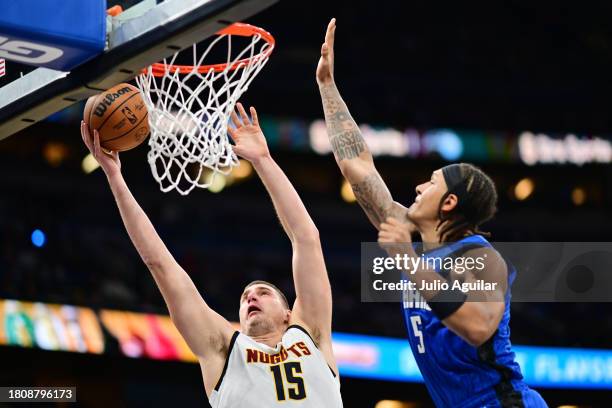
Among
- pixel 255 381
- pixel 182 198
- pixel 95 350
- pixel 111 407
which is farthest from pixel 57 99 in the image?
pixel 182 198

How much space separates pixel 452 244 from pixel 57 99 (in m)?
1.60

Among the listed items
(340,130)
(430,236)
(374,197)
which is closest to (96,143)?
(340,130)

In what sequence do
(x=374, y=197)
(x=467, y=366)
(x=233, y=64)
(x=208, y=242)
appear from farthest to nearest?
(x=208, y=242) → (x=233, y=64) → (x=374, y=197) → (x=467, y=366)

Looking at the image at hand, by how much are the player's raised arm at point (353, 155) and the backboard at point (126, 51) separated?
2.61ft

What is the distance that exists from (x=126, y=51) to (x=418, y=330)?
1.45 metres

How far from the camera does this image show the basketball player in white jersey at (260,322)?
160 inches

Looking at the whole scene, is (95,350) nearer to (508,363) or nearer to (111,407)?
(111,407)

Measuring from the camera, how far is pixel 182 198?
54.7 ft

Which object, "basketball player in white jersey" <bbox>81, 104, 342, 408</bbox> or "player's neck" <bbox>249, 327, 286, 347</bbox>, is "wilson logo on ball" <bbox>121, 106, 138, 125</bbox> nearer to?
"basketball player in white jersey" <bbox>81, 104, 342, 408</bbox>

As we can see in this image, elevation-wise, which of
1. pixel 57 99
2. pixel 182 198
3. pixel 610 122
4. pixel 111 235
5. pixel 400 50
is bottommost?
pixel 57 99

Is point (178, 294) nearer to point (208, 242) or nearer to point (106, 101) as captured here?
point (106, 101)

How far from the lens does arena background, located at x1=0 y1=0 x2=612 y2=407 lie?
44.5ft

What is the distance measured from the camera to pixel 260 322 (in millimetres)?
4320

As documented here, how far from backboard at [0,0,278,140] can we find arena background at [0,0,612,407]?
938 centimetres
